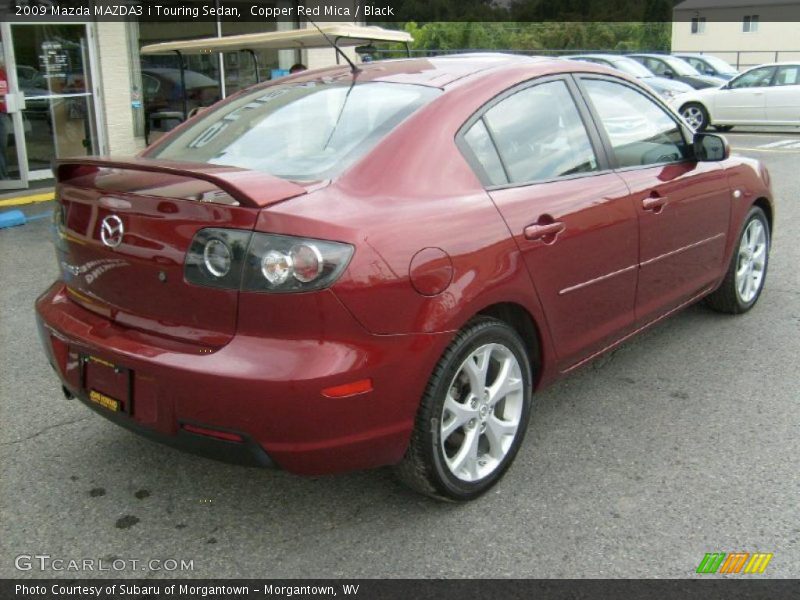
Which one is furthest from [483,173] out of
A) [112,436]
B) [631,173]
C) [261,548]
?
[112,436]

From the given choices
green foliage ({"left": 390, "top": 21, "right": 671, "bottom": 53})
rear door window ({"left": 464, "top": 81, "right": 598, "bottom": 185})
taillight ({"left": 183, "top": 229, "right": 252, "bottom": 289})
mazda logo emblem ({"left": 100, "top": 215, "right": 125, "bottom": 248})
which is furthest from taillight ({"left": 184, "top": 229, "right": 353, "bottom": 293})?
green foliage ({"left": 390, "top": 21, "right": 671, "bottom": 53})

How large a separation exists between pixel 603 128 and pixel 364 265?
1760 mm

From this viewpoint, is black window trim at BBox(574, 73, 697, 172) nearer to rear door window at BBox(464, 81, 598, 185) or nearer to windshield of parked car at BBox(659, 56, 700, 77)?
rear door window at BBox(464, 81, 598, 185)

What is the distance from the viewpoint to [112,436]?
357 centimetres

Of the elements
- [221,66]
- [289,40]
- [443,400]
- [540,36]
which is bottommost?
[443,400]

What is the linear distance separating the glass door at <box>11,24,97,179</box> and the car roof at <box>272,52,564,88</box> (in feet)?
27.0

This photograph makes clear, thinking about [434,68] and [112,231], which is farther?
[434,68]

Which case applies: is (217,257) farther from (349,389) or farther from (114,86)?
(114,86)

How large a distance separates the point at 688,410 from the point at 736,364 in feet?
2.48

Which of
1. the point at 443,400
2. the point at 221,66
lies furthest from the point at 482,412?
the point at 221,66

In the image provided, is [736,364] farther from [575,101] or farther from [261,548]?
[261,548]

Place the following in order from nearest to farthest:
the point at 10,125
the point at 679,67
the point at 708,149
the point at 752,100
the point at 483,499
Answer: the point at 483,499 < the point at 708,149 < the point at 10,125 < the point at 752,100 < the point at 679,67
